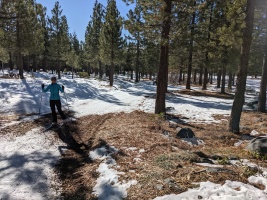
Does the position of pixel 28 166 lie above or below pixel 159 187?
below

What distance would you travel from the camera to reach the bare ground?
418 centimetres

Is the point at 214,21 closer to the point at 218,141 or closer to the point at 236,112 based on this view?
the point at 236,112

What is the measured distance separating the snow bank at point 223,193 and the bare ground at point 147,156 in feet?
0.56

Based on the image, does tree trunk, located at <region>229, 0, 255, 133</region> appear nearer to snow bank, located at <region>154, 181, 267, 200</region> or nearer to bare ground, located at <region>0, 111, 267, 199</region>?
bare ground, located at <region>0, 111, 267, 199</region>

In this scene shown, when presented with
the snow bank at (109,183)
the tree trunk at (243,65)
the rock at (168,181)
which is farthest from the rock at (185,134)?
the rock at (168,181)

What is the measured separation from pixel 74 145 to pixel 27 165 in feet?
5.95

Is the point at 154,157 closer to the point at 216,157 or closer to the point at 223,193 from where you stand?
the point at 216,157

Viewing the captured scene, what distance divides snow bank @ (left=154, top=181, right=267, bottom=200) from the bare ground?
17 cm

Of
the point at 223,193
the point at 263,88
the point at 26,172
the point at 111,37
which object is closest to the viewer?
the point at 223,193

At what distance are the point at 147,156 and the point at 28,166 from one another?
119 inches

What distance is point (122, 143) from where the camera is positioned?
6730 mm

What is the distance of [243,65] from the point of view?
797 cm

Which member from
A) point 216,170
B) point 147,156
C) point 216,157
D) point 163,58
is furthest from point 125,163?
point 163,58

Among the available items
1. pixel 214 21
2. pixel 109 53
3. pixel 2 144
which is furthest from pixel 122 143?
pixel 109 53
